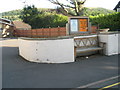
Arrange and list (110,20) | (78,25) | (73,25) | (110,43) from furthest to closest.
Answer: (110,20)
(78,25)
(73,25)
(110,43)

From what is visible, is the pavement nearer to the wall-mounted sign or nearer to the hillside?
the wall-mounted sign

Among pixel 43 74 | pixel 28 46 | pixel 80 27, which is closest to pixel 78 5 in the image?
pixel 80 27

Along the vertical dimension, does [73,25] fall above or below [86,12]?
below

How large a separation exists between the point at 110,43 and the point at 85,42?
6.32 ft

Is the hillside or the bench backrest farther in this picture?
the hillside

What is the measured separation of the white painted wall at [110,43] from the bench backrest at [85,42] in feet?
1.62

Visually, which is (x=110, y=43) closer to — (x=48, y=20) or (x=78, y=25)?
(x=78, y=25)

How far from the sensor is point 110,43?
1158 cm

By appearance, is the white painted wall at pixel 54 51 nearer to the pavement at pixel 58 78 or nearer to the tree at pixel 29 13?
the pavement at pixel 58 78

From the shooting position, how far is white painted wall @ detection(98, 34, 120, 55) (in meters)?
11.5

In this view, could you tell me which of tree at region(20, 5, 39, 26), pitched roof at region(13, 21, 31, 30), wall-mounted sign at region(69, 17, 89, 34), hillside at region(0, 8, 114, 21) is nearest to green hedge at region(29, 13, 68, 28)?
tree at region(20, 5, 39, 26)

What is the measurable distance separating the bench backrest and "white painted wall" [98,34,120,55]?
0.49 metres

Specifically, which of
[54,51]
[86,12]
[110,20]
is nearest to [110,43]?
[54,51]

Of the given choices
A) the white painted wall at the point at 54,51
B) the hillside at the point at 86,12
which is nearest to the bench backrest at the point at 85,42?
Result: the white painted wall at the point at 54,51
